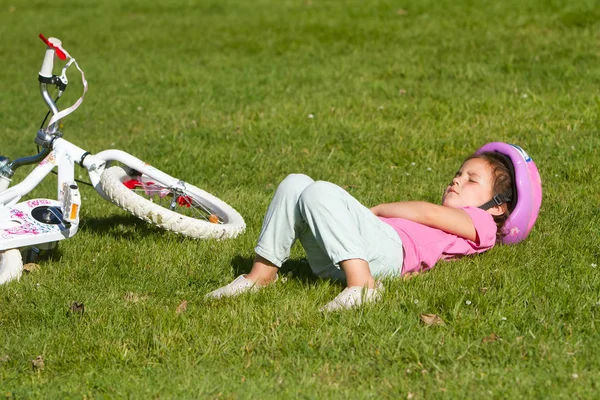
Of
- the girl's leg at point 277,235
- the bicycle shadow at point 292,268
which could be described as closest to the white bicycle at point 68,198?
the bicycle shadow at point 292,268

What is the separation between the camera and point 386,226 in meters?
4.43

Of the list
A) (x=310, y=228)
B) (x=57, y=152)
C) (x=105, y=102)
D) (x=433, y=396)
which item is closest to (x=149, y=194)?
(x=57, y=152)

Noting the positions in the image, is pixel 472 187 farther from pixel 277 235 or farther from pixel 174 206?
pixel 174 206

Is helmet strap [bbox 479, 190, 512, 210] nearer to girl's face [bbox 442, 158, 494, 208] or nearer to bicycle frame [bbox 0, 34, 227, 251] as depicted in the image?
girl's face [bbox 442, 158, 494, 208]

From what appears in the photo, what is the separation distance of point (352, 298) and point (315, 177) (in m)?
2.78

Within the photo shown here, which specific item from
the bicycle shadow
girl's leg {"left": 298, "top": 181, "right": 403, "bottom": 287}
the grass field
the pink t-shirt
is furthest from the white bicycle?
the pink t-shirt

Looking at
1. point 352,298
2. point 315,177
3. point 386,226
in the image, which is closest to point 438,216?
point 386,226

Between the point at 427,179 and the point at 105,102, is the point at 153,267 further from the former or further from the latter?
the point at 105,102

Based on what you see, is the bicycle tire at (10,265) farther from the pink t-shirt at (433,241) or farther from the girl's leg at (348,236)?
the pink t-shirt at (433,241)

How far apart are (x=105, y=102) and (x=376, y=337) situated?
6807 mm

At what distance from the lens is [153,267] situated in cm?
489

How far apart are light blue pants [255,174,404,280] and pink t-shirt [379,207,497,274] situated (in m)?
0.09

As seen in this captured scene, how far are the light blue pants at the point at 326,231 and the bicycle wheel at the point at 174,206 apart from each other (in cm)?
89

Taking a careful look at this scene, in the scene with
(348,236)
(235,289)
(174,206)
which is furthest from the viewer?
(174,206)
